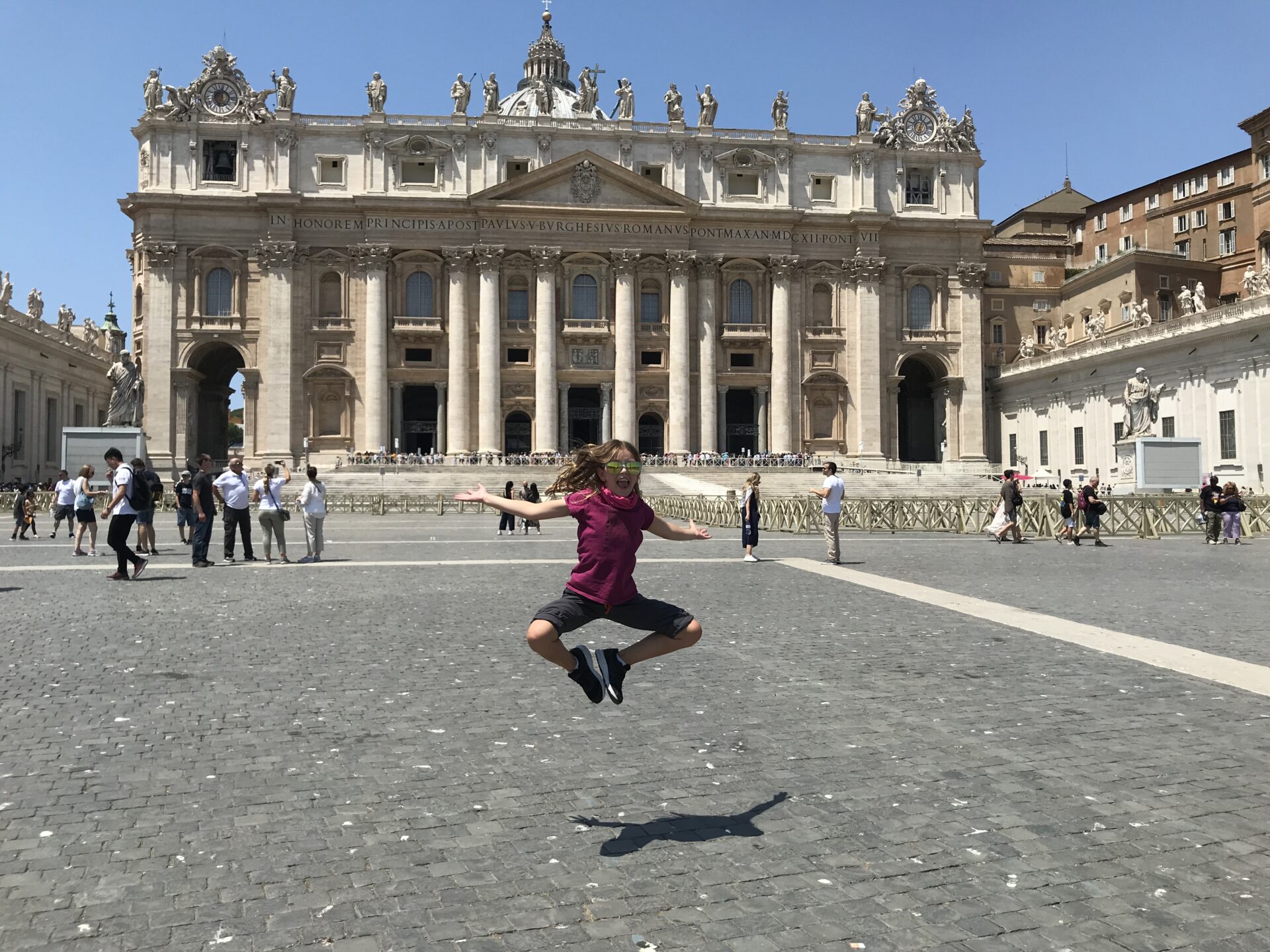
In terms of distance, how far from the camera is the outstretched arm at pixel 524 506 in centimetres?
503

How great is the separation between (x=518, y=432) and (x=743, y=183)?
20860 mm

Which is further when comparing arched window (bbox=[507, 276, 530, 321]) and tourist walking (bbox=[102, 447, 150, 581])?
arched window (bbox=[507, 276, 530, 321])

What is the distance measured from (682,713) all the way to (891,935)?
3.17m

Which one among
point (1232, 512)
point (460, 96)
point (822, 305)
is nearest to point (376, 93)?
point (460, 96)

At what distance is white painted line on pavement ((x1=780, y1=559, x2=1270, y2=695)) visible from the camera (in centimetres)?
769

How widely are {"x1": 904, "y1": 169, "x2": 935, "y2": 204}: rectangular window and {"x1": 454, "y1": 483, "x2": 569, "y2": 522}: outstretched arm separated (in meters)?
63.7

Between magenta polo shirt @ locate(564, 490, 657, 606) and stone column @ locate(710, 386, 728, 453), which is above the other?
stone column @ locate(710, 386, 728, 453)

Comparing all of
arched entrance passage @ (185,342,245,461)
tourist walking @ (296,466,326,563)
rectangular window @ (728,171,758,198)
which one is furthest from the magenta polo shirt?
rectangular window @ (728,171,758,198)

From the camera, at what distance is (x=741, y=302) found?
62.7m

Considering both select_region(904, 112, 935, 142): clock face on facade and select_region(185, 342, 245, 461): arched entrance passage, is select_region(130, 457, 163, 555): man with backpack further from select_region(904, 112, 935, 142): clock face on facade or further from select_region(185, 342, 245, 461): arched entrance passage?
select_region(904, 112, 935, 142): clock face on facade

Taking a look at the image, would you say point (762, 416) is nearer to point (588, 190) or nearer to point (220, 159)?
point (588, 190)

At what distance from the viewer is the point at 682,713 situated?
21.8 ft

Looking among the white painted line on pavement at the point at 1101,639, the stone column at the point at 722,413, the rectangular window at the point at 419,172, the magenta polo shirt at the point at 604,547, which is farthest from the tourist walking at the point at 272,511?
the rectangular window at the point at 419,172

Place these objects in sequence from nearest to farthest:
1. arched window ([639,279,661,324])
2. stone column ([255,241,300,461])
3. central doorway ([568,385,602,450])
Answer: stone column ([255,241,300,461])
arched window ([639,279,661,324])
central doorway ([568,385,602,450])
